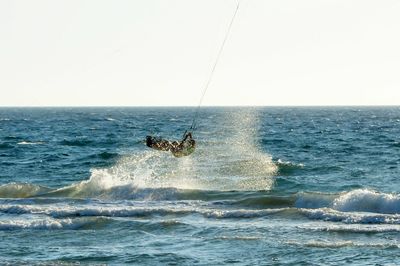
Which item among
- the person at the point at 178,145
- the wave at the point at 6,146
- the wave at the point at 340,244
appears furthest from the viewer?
the wave at the point at 6,146

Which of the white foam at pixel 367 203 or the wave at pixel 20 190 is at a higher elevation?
the white foam at pixel 367 203

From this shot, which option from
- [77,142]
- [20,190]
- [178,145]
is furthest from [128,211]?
[77,142]

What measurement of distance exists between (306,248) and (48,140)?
195ft

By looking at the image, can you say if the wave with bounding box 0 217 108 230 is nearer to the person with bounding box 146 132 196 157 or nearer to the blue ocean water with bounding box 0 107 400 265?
the blue ocean water with bounding box 0 107 400 265

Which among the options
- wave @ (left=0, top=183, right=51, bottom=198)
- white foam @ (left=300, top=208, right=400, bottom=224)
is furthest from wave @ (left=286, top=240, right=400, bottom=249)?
wave @ (left=0, top=183, right=51, bottom=198)

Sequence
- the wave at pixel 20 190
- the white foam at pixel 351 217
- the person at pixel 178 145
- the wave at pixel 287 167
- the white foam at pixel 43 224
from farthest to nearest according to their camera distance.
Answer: the wave at pixel 287 167, the wave at pixel 20 190, the person at pixel 178 145, the white foam at pixel 351 217, the white foam at pixel 43 224

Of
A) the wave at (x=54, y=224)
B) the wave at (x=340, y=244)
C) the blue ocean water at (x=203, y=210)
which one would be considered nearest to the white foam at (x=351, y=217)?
the blue ocean water at (x=203, y=210)

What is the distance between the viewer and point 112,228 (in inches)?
1040

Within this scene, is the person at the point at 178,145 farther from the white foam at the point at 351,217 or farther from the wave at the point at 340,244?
the wave at the point at 340,244

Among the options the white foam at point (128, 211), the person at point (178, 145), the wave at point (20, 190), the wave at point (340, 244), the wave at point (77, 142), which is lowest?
the wave at point (20, 190)

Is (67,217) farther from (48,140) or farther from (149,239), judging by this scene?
(48,140)

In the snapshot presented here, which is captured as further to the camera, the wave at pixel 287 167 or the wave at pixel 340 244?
the wave at pixel 287 167

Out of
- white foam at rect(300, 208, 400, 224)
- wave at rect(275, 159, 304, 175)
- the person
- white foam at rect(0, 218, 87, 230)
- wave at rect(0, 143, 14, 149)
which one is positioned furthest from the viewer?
wave at rect(0, 143, 14, 149)

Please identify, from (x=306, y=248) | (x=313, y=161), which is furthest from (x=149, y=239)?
(x=313, y=161)
